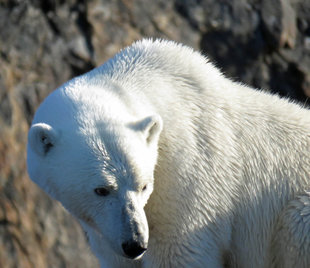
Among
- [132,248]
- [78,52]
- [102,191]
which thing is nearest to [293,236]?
[132,248]

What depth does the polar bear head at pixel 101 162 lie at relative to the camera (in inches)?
113

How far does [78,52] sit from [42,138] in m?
2.83

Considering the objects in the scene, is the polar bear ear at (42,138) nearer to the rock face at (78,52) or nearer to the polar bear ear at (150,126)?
the polar bear ear at (150,126)

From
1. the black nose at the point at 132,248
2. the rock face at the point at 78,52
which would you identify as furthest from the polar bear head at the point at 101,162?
the rock face at the point at 78,52

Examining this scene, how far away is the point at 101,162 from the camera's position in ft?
9.41

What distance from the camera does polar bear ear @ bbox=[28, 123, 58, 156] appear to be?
2.92 metres

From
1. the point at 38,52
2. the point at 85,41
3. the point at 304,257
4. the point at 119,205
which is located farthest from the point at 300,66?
the point at 119,205

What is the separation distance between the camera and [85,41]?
226 inches

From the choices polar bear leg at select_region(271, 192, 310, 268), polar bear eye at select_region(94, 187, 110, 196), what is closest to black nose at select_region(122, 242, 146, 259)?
polar bear eye at select_region(94, 187, 110, 196)

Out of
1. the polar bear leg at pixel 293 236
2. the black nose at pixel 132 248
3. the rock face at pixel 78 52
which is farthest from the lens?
the rock face at pixel 78 52

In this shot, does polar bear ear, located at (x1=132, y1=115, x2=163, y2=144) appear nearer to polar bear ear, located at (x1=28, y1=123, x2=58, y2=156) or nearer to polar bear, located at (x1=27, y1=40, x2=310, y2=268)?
polar bear, located at (x1=27, y1=40, x2=310, y2=268)

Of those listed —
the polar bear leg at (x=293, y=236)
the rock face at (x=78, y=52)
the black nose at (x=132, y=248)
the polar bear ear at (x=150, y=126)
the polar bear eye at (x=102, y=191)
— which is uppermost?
the polar bear ear at (x=150, y=126)

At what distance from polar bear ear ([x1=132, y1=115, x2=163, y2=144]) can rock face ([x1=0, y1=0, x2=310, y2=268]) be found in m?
2.55

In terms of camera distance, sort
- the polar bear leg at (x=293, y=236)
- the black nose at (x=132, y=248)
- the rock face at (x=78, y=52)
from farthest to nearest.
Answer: the rock face at (x=78, y=52), the polar bear leg at (x=293, y=236), the black nose at (x=132, y=248)
